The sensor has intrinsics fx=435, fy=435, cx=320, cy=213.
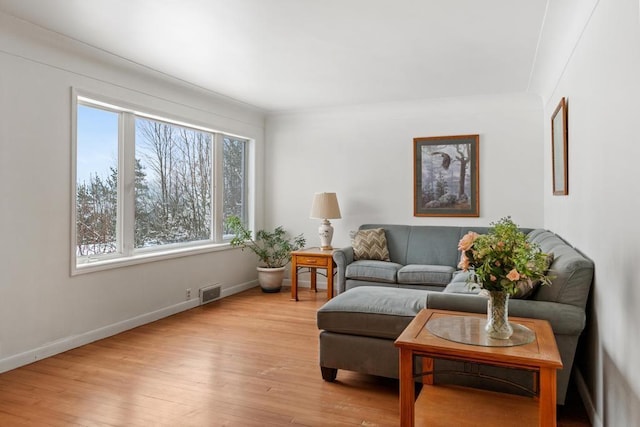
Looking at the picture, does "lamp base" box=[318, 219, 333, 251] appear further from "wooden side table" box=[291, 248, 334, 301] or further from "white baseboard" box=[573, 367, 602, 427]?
"white baseboard" box=[573, 367, 602, 427]

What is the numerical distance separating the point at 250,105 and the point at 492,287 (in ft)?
14.7

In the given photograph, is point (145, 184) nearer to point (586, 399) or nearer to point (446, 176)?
point (446, 176)

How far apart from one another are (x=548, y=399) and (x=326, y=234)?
13.2 feet

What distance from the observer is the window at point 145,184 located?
3842mm

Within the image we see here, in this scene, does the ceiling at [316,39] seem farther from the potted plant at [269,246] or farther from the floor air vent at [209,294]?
the floor air vent at [209,294]

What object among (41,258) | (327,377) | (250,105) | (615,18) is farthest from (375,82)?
(41,258)

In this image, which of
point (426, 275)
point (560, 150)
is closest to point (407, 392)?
point (560, 150)

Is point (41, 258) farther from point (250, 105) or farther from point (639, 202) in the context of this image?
point (639, 202)

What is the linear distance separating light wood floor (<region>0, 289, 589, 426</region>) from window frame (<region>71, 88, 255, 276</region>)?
70 cm

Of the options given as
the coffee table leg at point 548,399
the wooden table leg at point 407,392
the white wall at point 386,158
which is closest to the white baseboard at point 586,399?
the coffee table leg at point 548,399

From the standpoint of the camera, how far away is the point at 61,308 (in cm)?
348

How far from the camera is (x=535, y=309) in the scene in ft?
7.68

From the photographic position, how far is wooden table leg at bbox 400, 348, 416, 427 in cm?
190

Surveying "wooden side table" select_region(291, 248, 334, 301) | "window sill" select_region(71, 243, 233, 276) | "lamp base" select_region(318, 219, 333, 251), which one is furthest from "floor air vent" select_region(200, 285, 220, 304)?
"lamp base" select_region(318, 219, 333, 251)
